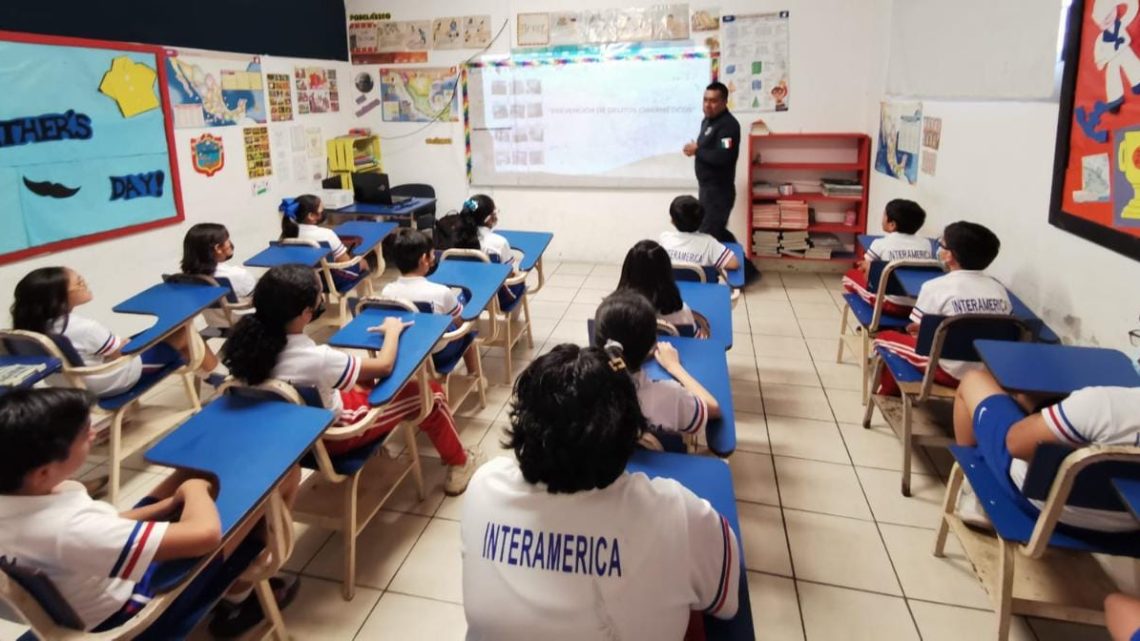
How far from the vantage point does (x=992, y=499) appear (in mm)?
1743

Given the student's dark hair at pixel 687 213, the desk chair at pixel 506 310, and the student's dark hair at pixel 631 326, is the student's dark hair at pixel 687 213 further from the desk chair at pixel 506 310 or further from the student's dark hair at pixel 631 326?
the student's dark hair at pixel 631 326

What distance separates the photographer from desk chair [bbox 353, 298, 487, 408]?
263cm

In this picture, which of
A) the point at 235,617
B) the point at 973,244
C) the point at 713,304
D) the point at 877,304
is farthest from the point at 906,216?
the point at 235,617

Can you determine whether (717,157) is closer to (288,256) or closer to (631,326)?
(288,256)

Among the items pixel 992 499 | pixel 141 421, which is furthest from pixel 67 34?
pixel 992 499

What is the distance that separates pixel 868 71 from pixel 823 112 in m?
0.44

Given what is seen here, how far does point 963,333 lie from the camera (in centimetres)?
231

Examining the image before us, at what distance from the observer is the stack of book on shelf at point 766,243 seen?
224 inches

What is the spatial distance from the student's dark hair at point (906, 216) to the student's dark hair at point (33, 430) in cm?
358

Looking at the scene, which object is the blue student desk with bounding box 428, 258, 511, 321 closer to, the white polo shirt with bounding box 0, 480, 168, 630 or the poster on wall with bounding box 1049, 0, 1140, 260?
the white polo shirt with bounding box 0, 480, 168, 630

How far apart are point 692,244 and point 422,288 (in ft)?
4.62

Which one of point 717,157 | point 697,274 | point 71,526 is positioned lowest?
point 71,526

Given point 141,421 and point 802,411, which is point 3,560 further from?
point 802,411

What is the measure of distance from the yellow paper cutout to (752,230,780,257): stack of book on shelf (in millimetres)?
4596
